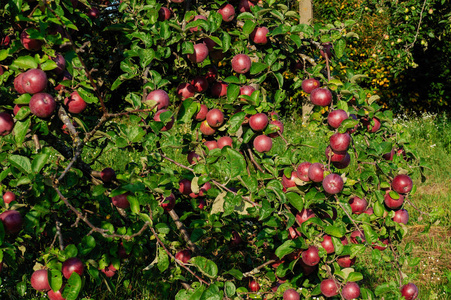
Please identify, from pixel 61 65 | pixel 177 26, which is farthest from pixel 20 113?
pixel 177 26

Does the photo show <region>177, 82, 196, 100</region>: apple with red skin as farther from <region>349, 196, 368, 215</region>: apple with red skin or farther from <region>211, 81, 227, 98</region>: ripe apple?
<region>349, 196, 368, 215</region>: apple with red skin

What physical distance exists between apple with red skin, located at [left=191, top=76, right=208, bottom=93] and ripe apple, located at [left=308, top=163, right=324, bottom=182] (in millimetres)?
621

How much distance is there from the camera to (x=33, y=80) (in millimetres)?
1213

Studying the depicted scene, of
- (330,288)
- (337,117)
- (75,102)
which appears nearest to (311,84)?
(337,117)

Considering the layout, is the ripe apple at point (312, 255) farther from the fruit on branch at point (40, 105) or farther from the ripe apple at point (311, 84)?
the fruit on branch at point (40, 105)

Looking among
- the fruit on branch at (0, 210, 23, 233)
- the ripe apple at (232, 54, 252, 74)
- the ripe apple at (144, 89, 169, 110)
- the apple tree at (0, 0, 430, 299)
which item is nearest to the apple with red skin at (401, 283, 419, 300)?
the apple tree at (0, 0, 430, 299)

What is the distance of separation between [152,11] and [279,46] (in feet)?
1.75

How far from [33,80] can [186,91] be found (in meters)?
0.64

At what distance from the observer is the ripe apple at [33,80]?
1212 mm

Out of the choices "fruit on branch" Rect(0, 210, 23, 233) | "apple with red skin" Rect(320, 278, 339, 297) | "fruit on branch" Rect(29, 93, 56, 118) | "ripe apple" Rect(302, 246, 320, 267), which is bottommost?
"apple with red skin" Rect(320, 278, 339, 297)

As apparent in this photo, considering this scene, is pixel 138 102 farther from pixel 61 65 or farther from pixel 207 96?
pixel 207 96

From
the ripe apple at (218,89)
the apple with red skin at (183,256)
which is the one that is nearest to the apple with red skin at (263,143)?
the ripe apple at (218,89)

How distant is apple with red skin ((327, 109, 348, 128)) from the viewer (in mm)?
1395

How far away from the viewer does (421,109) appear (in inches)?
332
